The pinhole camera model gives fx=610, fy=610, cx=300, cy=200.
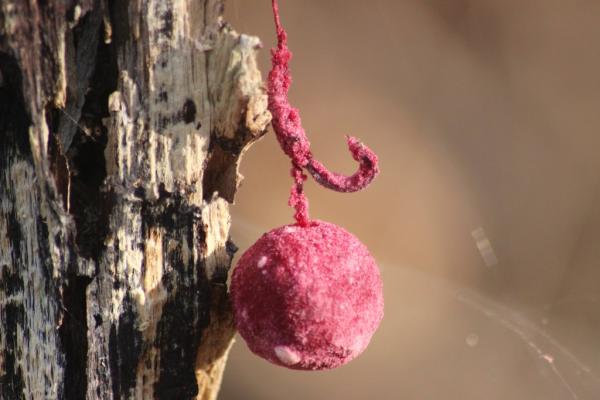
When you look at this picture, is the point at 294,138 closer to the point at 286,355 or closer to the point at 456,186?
the point at 286,355

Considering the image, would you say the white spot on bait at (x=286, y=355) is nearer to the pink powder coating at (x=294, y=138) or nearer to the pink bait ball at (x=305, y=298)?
the pink bait ball at (x=305, y=298)

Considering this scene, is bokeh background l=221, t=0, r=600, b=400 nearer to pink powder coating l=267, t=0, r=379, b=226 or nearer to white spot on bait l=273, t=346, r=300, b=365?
pink powder coating l=267, t=0, r=379, b=226

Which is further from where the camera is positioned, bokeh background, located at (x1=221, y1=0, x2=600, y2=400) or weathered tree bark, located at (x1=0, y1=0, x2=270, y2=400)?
bokeh background, located at (x1=221, y1=0, x2=600, y2=400)

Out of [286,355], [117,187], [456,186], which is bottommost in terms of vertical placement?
[456,186]

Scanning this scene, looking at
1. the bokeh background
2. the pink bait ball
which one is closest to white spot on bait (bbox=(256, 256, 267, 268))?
the pink bait ball

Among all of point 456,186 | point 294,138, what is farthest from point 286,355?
point 456,186

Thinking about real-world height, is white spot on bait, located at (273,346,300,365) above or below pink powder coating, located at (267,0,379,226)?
below

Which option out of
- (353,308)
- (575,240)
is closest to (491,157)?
(575,240)
